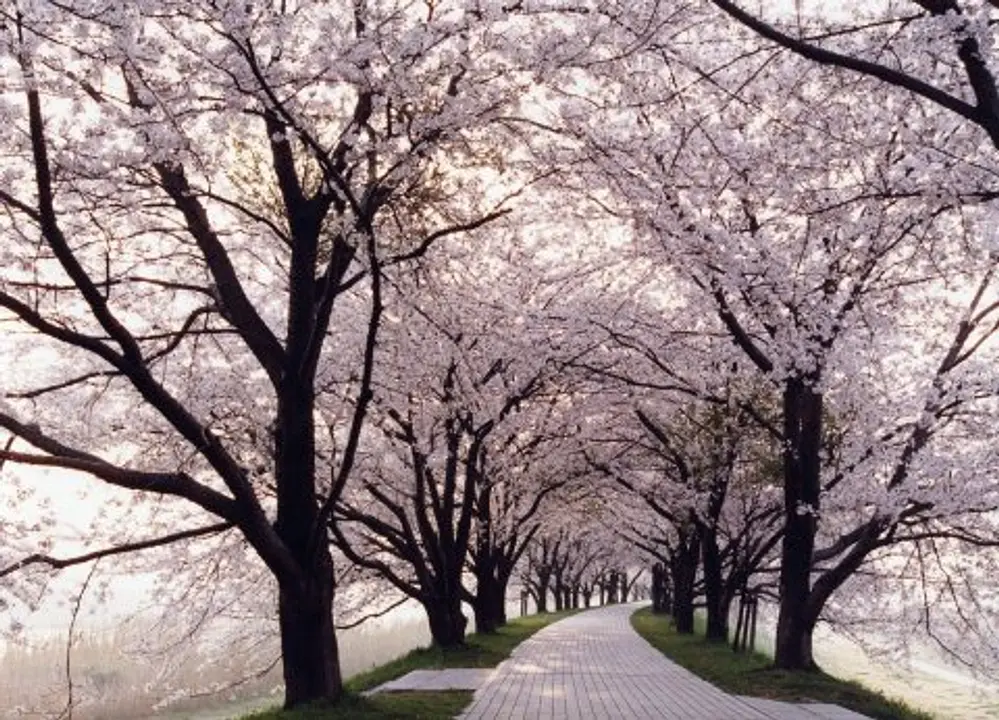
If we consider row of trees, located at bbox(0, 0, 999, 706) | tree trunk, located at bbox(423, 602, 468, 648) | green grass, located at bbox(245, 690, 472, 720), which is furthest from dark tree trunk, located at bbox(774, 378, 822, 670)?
tree trunk, located at bbox(423, 602, 468, 648)

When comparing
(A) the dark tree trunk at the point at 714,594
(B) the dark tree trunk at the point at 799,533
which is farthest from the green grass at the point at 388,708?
(A) the dark tree trunk at the point at 714,594

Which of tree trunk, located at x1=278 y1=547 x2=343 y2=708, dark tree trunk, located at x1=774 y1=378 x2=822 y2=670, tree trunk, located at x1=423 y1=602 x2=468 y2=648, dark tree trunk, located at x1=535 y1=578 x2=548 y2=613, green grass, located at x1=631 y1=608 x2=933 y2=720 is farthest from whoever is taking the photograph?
dark tree trunk, located at x1=535 y1=578 x2=548 y2=613

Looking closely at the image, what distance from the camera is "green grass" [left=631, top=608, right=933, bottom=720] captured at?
589 inches

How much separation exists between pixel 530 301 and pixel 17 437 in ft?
48.4

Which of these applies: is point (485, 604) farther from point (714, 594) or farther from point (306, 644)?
point (306, 644)

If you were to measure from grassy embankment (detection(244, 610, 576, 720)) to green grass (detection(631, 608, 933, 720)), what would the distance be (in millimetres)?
4359

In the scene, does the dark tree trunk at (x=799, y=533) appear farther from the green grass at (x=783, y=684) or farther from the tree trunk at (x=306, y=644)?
the tree trunk at (x=306, y=644)

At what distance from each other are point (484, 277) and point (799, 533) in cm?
827

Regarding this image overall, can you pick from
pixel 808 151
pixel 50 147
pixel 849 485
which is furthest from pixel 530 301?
pixel 50 147

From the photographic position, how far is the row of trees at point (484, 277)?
374 inches

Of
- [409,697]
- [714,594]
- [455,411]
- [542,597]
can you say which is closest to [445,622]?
[455,411]

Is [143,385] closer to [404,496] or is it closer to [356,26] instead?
[356,26]

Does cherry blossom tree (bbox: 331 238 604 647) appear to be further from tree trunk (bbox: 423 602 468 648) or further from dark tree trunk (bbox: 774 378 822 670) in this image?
dark tree trunk (bbox: 774 378 822 670)

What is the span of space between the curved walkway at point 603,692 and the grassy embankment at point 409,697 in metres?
0.36
